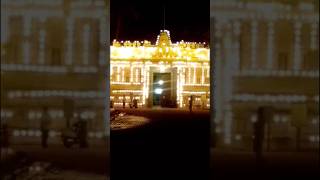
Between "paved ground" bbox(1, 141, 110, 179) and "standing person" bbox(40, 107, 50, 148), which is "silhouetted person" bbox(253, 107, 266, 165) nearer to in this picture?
"paved ground" bbox(1, 141, 110, 179)

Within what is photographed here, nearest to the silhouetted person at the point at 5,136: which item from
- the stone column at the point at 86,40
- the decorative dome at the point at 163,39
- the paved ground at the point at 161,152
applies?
the stone column at the point at 86,40

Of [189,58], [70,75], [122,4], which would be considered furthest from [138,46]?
[70,75]

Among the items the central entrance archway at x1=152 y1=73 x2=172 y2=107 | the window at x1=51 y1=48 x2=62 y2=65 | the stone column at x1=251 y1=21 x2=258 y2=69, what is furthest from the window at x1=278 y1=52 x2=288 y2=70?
the central entrance archway at x1=152 y1=73 x2=172 y2=107

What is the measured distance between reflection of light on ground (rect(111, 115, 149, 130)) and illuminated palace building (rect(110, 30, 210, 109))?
4000 millimetres

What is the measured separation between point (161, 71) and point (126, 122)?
224 inches

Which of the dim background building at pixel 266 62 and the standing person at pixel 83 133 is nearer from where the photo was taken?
the dim background building at pixel 266 62

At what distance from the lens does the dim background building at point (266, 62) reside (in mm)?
5316

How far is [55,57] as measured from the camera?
212 inches

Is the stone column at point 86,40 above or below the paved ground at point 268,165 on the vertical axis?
above

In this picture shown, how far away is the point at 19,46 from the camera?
5363mm

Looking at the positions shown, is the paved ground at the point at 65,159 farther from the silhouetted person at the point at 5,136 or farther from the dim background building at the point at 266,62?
the dim background building at the point at 266,62

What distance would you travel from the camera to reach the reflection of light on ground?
1299cm

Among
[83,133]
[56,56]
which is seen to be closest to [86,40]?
[56,56]

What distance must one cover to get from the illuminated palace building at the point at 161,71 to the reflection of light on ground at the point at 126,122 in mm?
4000
